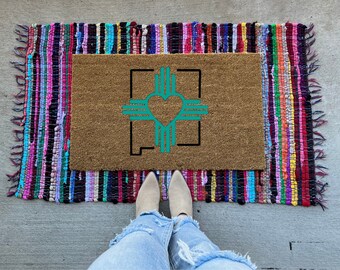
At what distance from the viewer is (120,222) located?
1046 millimetres

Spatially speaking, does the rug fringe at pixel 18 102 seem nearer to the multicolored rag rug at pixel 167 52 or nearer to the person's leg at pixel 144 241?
the multicolored rag rug at pixel 167 52

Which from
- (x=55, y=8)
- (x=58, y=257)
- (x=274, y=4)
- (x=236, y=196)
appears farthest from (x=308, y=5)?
(x=58, y=257)

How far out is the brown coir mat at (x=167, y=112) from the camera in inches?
41.4

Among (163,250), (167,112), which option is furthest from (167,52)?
(163,250)

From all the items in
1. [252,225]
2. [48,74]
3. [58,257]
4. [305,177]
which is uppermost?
[48,74]

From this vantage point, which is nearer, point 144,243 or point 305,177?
point 144,243

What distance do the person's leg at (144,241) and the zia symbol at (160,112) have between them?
0.13 meters

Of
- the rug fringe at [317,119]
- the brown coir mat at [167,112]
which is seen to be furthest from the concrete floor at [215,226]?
the brown coir mat at [167,112]

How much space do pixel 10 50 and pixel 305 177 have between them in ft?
3.54

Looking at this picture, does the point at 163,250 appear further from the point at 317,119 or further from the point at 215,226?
the point at 317,119

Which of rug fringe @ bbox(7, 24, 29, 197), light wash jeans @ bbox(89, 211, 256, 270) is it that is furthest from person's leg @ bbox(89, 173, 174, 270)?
rug fringe @ bbox(7, 24, 29, 197)

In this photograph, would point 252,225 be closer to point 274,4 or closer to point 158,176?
point 158,176

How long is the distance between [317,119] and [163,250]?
67 centimetres

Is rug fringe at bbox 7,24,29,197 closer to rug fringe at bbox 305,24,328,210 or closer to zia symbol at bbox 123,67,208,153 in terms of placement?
zia symbol at bbox 123,67,208,153
